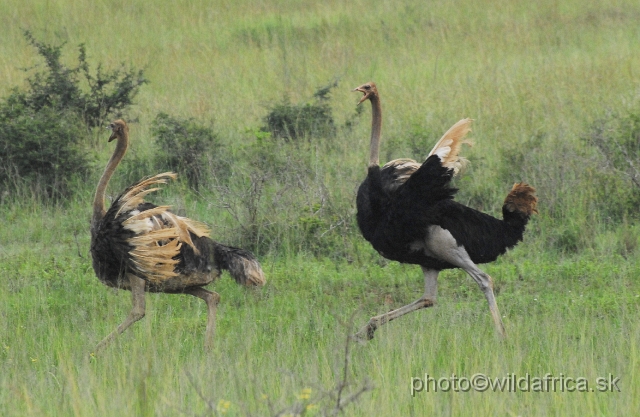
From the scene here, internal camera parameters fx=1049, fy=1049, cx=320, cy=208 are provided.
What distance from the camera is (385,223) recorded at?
6.14m

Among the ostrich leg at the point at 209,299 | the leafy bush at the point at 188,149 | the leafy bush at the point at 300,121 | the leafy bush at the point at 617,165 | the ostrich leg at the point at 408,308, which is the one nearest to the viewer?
the ostrich leg at the point at 408,308

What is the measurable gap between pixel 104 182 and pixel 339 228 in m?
2.36

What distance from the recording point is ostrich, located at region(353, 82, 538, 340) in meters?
6.01

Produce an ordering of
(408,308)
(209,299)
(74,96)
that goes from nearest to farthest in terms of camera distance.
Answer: (408,308) → (209,299) → (74,96)

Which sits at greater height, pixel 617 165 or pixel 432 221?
pixel 432 221

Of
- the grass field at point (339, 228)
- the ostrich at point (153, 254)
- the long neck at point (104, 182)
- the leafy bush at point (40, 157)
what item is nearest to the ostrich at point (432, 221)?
the grass field at point (339, 228)

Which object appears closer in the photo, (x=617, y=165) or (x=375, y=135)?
(x=375, y=135)

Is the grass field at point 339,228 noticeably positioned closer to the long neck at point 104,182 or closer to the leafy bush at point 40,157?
the leafy bush at point 40,157

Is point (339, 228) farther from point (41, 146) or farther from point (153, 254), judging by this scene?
point (41, 146)

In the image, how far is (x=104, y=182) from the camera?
21.5ft

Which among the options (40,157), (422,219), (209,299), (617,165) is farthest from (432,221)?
(40,157)

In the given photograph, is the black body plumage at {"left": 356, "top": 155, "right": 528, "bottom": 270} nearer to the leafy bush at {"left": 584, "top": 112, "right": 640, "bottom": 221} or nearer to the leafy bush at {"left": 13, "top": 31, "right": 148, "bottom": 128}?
the leafy bush at {"left": 584, "top": 112, "right": 640, "bottom": 221}

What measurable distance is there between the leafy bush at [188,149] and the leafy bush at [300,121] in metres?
0.78

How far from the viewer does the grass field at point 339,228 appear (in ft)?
14.7
